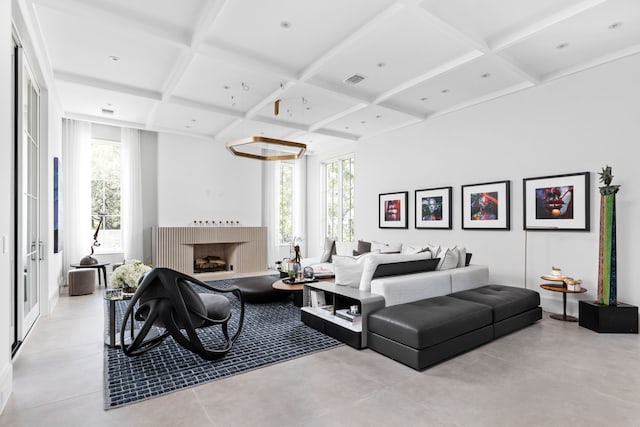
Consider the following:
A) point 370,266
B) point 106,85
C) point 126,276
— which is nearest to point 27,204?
point 126,276

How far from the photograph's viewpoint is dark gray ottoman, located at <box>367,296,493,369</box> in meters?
2.77

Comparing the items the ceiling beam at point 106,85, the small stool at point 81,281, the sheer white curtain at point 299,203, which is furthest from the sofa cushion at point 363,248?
the small stool at point 81,281

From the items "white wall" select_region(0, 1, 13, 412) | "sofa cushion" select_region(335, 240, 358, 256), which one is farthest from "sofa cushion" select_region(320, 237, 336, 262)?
"white wall" select_region(0, 1, 13, 412)

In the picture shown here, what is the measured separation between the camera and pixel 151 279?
276 cm

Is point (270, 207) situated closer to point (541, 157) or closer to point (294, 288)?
point (294, 288)

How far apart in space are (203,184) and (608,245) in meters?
7.41

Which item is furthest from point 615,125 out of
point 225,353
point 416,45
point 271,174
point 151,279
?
point 271,174

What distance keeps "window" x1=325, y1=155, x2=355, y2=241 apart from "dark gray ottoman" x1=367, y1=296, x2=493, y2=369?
5.24 meters

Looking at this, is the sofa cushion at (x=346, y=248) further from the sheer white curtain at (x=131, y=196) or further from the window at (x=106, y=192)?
the window at (x=106, y=192)

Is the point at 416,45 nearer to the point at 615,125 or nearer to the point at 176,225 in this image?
the point at 615,125

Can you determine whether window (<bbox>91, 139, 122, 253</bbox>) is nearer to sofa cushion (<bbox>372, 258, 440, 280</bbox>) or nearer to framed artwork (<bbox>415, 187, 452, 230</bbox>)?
sofa cushion (<bbox>372, 258, 440, 280</bbox>)

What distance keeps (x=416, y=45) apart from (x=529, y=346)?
3440mm

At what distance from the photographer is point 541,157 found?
486 centimetres

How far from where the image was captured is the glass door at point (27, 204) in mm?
3119
